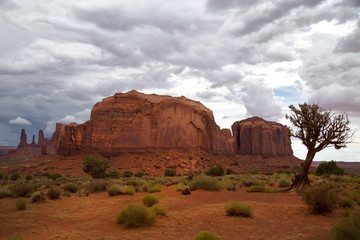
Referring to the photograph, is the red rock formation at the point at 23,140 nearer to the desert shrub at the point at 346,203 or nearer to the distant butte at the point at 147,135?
the distant butte at the point at 147,135

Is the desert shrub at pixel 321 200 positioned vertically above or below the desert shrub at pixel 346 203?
above

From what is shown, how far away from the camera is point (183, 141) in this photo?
60.2 m

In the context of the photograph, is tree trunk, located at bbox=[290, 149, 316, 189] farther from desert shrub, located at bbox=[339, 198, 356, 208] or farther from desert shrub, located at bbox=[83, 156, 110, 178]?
desert shrub, located at bbox=[83, 156, 110, 178]

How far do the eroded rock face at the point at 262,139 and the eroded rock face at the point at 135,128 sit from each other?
3062 centimetres

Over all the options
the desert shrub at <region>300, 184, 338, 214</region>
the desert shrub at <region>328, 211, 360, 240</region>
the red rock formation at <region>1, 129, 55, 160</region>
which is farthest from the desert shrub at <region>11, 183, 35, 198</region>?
the red rock formation at <region>1, 129, 55, 160</region>

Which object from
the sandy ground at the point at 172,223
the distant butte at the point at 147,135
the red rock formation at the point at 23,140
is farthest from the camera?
the red rock formation at the point at 23,140

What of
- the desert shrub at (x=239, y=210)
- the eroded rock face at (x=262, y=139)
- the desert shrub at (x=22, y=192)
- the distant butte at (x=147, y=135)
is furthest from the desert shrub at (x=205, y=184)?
the eroded rock face at (x=262, y=139)

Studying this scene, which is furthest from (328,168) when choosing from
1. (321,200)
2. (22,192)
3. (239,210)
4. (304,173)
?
(22,192)

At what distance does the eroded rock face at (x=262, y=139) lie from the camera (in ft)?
288

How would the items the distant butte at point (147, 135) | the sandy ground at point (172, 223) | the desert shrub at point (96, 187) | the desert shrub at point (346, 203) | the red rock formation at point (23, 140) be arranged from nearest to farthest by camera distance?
1. the sandy ground at point (172, 223)
2. the desert shrub at point (346, 203)
3. the desert shrub at point (96, 187)
4. the distant butte at point (147, 135)
5. the red rock formation at point (23, 140)

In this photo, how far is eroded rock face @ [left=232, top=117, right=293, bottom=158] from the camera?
87.8 m

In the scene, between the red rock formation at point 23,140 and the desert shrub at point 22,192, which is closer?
the desert shrub at point 22,192

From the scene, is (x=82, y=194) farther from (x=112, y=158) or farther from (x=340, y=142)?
(x=112, y=158)

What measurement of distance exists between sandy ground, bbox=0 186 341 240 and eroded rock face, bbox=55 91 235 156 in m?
46.7
